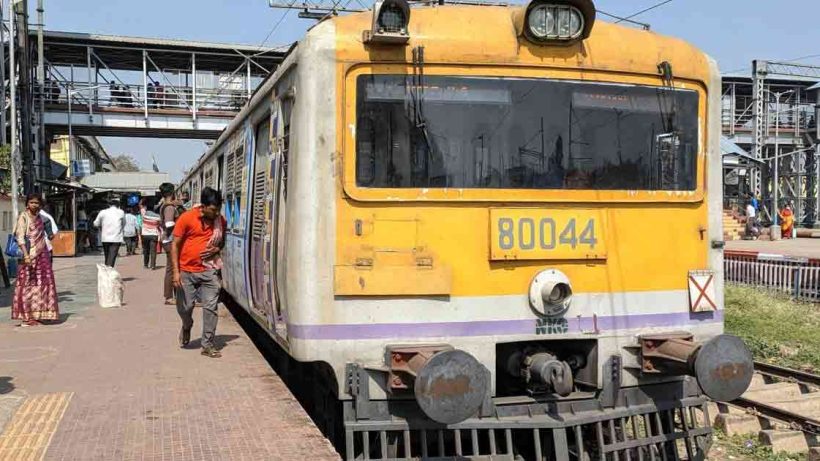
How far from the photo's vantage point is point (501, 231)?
4.29 m

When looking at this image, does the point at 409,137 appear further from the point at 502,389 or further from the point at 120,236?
the point at 120,236

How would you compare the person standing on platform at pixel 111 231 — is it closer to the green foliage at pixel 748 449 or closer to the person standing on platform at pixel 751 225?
the green foliage at pixel 748 449

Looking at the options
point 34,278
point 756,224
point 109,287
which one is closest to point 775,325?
point 109,287

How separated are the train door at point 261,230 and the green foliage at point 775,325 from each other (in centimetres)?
694

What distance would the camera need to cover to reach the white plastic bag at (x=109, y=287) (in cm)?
1066

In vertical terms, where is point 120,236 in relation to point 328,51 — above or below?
below

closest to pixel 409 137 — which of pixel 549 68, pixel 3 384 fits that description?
pixel 549 68

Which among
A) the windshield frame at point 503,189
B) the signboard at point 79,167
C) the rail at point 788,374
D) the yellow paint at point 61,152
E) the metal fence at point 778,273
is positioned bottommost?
the rail at point 788,374

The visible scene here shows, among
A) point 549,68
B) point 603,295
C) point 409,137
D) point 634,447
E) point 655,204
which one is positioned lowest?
point 634,447

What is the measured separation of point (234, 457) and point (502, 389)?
169cm

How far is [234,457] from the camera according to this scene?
408 centimetres

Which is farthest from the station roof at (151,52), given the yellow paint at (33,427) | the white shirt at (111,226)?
the yellow paint at (33,427)

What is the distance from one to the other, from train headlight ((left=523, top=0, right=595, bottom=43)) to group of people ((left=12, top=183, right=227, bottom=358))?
3.75m

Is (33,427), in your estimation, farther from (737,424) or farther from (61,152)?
(61,152)
